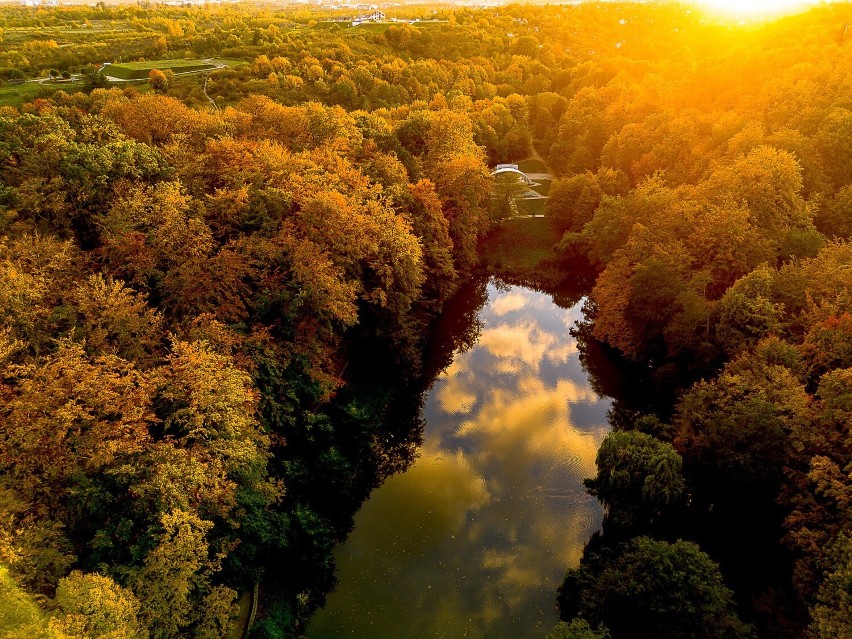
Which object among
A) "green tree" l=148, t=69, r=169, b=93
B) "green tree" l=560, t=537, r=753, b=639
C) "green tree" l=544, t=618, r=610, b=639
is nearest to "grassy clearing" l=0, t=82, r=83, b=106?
"green tree" l=148, t=69, r=169, b=93

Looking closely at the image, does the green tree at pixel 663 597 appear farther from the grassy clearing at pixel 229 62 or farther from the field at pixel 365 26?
the field at pixel 365 26

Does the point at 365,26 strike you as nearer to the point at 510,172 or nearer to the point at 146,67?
the point at 146,67

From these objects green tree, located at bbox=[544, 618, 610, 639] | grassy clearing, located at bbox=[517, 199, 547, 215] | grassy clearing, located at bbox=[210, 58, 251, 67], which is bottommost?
grassy clearing, located at bbox=[517, 199, 547, 215]

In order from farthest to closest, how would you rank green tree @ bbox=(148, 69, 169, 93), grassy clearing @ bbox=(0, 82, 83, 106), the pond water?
green tree @ bbox=(148, 69, 169, 93), grassy clearing @ bbox=(0, 82, 83, 106), the pond water

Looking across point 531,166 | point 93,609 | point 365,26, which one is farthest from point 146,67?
point 93,609

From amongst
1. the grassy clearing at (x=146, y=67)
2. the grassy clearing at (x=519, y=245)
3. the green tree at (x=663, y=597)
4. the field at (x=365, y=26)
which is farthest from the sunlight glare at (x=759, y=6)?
the green tree at (x=663, y=597)

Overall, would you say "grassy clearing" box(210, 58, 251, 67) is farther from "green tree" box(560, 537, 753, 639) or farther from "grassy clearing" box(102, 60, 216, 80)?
"green tree" box(560, 537, 753, 639)
